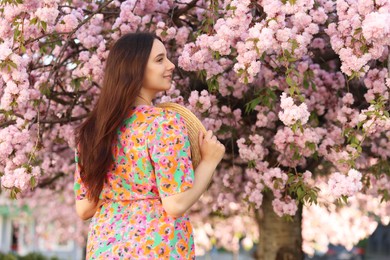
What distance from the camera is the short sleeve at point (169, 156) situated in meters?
Answer: 3.24

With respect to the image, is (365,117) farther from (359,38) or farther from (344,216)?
(344,216)

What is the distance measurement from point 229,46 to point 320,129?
5.07 feet

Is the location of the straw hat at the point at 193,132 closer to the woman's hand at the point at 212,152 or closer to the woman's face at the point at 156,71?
the woman's hand at the point at 212,152

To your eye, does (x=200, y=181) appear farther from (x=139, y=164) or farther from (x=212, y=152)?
(x=139, y=164)

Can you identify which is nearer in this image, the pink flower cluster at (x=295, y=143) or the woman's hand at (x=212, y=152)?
the woman's hand at (x=212, y=152)

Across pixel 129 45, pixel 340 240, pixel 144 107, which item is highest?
pixel 129 45

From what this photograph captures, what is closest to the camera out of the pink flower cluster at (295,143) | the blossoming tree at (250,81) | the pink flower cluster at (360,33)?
the pink flower cluster at (360,33)

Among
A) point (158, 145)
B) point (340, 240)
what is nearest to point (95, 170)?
point (158, 145)

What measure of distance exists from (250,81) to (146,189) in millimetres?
1818

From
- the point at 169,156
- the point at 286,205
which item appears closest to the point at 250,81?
the point at 286,205

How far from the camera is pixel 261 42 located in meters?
4.83

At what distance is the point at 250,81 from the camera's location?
4.97 m

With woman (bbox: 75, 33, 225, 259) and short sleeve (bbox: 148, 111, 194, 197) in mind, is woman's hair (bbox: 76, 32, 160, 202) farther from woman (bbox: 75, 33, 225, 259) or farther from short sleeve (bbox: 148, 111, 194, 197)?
short sleeve (bbox: 148, 111, 194, 197)

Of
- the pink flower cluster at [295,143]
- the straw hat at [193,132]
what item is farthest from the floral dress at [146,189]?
the pink flower cluster at [295,143]
